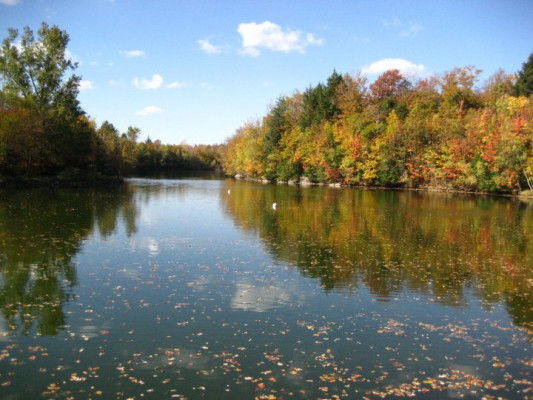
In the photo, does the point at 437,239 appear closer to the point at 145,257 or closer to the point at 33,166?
the point at 145,257

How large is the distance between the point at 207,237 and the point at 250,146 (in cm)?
7483

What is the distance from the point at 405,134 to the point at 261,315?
59331mm

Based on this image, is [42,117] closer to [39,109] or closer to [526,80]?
[39,109]

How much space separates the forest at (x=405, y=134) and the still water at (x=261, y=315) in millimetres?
36339

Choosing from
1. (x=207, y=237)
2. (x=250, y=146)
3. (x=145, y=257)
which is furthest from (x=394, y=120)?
(x=145, y=257)

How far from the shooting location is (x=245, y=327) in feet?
32.6

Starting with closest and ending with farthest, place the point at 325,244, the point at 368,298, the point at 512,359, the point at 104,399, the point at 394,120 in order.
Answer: the point at 104,399
the point at 512,359
the point at 368,298
the point at 325,244
the point at 394,120

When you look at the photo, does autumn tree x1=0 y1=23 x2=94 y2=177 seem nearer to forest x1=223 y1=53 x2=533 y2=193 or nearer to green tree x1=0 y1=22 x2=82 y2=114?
green tree x1=0 y1=22 x2=82 y2=114

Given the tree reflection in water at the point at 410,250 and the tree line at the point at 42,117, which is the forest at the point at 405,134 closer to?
the tree reflection in water at the point at 410,250

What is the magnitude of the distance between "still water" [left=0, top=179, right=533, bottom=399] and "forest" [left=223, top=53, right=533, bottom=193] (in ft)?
119

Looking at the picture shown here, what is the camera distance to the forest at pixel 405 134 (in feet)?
177

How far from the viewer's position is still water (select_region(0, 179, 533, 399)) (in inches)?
298

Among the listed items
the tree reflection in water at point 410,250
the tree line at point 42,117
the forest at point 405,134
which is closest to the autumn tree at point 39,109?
the tree line at point 42,117

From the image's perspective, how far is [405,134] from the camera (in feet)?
212
